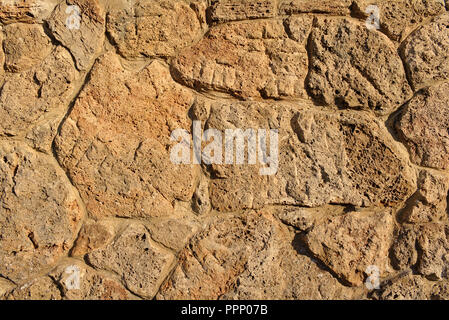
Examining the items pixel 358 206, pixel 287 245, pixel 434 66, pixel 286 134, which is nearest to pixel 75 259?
pixel 287 245

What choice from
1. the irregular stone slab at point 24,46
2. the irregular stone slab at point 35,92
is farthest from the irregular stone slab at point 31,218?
the irregular stone slab at point 24,46

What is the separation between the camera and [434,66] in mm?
1853

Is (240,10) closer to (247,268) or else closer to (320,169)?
(320,169)

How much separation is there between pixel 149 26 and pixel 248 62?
46 centimetres

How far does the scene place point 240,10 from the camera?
1876 mm

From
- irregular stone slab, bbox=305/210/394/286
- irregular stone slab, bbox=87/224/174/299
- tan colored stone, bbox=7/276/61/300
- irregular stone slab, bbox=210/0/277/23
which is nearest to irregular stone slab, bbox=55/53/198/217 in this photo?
irregular stone slab, bbox=87/224/174/299

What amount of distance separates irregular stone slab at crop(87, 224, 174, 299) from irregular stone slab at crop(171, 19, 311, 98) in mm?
707

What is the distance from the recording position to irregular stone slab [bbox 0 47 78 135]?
1854 mm

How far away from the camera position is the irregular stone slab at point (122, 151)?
1.84m

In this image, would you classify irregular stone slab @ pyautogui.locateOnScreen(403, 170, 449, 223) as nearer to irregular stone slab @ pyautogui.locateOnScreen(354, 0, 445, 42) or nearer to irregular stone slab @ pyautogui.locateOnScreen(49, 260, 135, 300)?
irregular stone slab @ pyautogui.locateOnScreen(354, 0, 445, 42)

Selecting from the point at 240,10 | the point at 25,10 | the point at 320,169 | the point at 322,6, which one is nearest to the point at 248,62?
the point at 240,10

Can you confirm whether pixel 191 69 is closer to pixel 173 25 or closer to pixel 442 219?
pixel 173 25

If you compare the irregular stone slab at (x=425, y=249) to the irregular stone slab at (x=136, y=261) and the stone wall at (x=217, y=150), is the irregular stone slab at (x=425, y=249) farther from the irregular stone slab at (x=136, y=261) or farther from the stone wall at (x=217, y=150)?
the irregular stone slab at (x=136, y=261)

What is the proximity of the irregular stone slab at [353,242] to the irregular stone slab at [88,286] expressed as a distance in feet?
2.68
